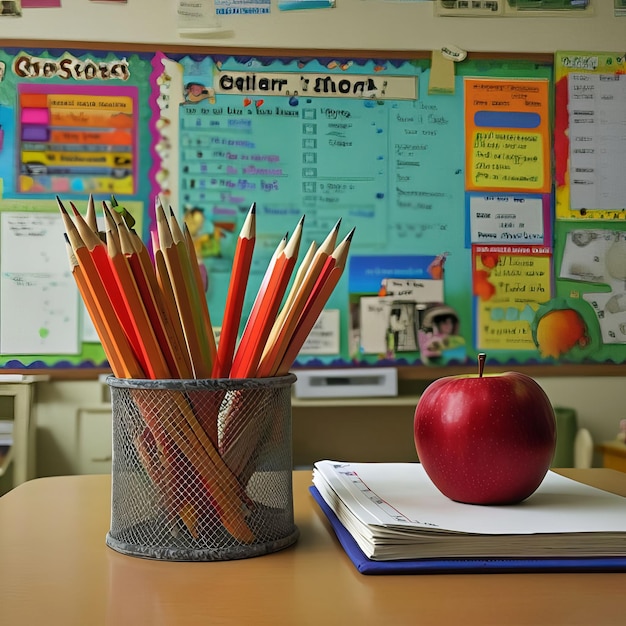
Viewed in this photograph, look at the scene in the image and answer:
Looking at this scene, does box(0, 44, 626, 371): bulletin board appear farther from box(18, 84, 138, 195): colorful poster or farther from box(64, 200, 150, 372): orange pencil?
box(64, 200, 150, 372): orange pencil

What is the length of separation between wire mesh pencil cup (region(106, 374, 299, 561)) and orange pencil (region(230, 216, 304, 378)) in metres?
0.02

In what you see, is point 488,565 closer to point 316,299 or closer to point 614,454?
point 316,299

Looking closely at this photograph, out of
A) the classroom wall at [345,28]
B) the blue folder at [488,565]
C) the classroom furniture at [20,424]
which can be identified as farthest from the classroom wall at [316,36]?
the blue folder at [488,565]

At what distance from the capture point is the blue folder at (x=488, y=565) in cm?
46

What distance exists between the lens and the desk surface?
0.39m

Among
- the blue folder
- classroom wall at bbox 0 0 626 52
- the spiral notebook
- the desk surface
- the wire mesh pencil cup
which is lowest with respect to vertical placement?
the desk surface

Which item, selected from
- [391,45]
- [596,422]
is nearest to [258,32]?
[391,45]

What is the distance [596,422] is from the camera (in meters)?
2.38

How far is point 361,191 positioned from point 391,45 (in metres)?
0.45

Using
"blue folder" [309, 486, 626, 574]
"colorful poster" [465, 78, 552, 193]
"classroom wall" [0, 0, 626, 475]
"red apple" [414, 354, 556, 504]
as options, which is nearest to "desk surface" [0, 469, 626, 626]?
"blue folder" [309, 486, 626, 574]

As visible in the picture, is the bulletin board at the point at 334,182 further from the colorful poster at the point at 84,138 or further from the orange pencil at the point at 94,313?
the orange pencil at the point at 94,313

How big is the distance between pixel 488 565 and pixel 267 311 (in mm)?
211

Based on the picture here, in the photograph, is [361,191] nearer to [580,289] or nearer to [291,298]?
[580,289]

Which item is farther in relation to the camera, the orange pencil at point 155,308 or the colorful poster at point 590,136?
the colorful poster at point 590,136
